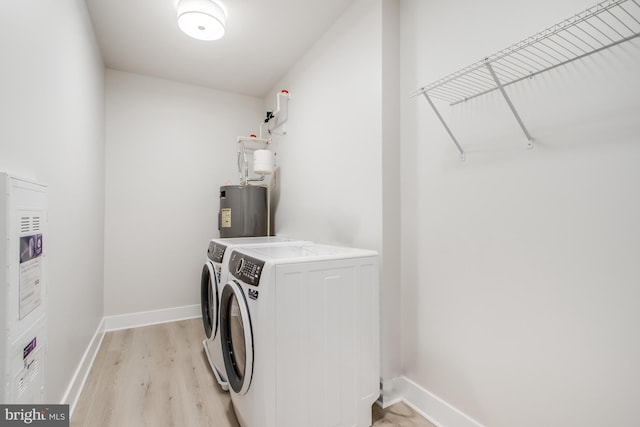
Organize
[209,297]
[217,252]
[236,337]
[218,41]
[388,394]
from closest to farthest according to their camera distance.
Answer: [236,337], [388,394], [217,252], [209,297], [218,41]

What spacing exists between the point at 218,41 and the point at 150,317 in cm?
275

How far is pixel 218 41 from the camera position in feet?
8.08

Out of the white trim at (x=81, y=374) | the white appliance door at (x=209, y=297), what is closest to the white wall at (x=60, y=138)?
the white trim at (x=81, y=374)

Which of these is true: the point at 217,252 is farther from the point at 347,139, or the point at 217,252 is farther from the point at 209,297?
the point at 347,139

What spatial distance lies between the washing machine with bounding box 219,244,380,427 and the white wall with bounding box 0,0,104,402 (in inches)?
32.9

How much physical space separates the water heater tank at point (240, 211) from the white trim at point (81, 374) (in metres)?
1.33

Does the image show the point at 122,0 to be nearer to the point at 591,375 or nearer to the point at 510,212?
the point at 510,212

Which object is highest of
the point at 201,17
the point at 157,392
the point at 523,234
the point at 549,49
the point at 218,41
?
the point at 218,41

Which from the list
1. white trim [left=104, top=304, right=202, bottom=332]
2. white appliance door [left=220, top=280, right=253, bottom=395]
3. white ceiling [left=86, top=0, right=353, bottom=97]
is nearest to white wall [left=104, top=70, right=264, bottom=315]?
white trim [left=104, top=304, right=202, bottom=332]

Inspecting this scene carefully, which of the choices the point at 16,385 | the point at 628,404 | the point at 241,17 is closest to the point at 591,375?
the point at 628,404

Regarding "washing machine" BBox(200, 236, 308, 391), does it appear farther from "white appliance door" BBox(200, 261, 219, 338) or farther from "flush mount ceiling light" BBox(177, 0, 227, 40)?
"flush mount ceiling light" BBox(177, 0, 227, 40)

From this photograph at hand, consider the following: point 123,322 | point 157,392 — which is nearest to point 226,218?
point 123,322

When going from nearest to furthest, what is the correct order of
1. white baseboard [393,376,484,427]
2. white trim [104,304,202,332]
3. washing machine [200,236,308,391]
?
white baseboard [393,376,484,427] < washing machine [200,236,308,391] < white trim [104,304,202,332]

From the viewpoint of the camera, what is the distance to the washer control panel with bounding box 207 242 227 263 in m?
1.94
